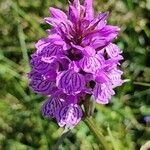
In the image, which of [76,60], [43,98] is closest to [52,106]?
[76,60]

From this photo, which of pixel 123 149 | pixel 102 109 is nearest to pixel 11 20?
pixel 102 109

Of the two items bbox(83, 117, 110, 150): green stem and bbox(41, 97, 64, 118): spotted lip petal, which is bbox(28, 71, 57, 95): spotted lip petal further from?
bbox(83, 117, 110, 150): green stem

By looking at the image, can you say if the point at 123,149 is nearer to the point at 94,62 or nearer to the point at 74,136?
the point at 74,136

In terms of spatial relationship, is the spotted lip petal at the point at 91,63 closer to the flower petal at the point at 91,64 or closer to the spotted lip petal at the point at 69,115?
the flower petal at the point at 91,64

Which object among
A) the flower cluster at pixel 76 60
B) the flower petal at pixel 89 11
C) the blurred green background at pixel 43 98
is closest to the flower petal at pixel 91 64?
the flower cluster at pixel 76 60

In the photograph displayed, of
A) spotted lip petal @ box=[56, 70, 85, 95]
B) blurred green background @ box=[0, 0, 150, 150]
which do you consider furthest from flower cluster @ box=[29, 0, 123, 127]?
blurred green background @ box=[0, 0, 150, 150]

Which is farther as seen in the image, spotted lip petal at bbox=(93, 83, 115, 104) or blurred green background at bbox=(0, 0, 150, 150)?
blurred green background at bbox=(0, 0, 150, 150)
